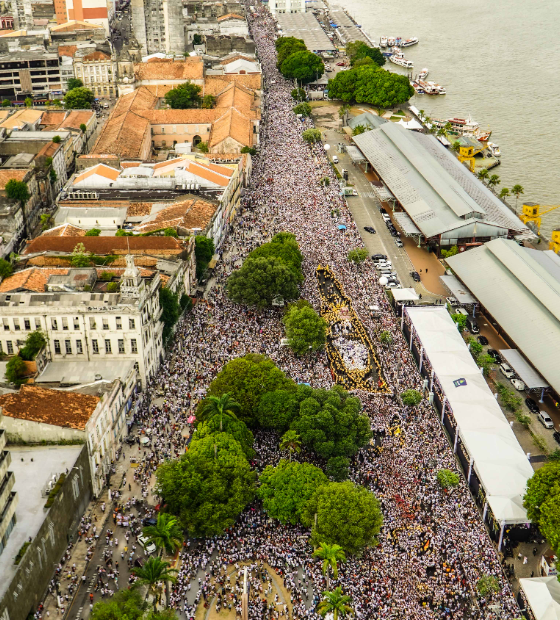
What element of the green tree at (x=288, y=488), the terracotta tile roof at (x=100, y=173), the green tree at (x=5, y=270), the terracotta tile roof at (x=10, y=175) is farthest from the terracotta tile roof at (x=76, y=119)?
the green tree at (x=288, y=488)

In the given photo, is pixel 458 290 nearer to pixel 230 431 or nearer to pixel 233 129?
pixel 230 431

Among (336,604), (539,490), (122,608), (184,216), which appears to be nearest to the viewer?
(122,608)

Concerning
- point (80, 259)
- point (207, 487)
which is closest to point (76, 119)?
point (80, 259)

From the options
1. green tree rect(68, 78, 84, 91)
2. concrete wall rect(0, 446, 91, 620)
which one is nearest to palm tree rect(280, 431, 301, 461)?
concrete wall rect(0, 446, 91, 620)

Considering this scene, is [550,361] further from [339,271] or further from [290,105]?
[290,105]

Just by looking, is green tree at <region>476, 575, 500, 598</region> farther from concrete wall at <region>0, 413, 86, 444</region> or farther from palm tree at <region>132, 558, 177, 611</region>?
concrete wall at <region>0, 413, 86, 444</region>

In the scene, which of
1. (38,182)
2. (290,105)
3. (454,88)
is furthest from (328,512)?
(454,88)
